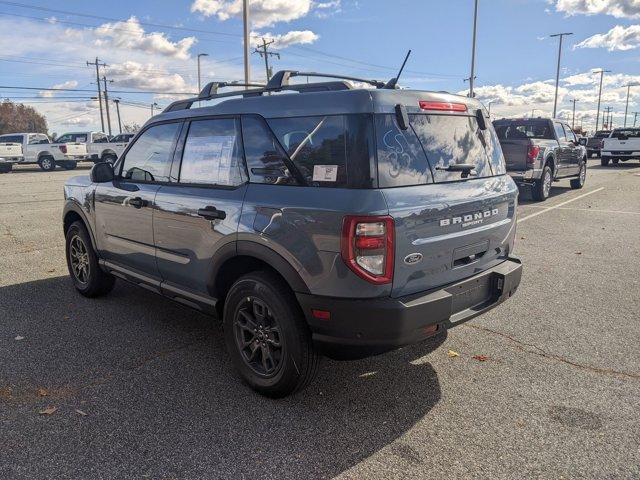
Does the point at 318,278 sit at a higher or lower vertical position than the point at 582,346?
higher

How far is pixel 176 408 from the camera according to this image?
3184mm

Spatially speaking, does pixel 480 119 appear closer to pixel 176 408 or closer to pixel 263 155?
pixel 263 155

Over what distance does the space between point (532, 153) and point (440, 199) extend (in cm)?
989

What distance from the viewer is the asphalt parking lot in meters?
2.65

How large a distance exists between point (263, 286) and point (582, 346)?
266 cm

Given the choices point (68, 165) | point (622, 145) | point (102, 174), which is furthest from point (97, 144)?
point (622, 145)

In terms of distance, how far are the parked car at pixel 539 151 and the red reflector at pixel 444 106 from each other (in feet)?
29.6

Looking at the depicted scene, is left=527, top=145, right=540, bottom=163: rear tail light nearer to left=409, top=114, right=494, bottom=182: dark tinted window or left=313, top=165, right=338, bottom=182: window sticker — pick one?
left=409, top=114, right=494, bottom=182: dark tinted window

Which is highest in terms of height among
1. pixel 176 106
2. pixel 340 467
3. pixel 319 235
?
pixel 176 106

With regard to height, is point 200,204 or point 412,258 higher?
point 200,204

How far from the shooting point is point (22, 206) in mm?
12531

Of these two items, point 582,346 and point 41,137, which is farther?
point 41,137

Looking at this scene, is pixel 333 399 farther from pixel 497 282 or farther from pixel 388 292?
pixel 497 282

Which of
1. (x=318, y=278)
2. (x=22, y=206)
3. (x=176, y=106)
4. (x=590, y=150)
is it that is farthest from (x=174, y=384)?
(x=590, y=150)
